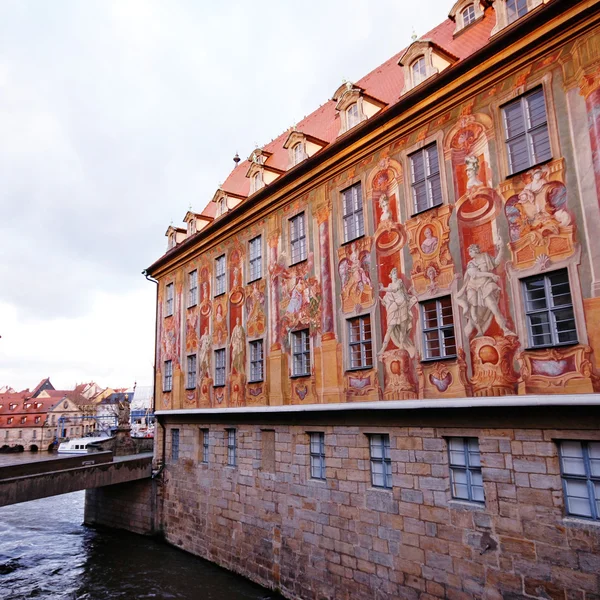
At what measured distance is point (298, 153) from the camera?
534 inches

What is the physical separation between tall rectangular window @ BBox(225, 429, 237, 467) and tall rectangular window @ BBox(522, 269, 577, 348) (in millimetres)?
9569

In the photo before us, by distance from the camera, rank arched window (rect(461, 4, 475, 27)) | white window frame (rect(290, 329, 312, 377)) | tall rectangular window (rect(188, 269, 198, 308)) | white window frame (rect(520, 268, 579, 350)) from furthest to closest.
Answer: tall rectangular window (rect(188, 269, 198, 308)) → white window frame (rect(290, 329, 312, 377)) → arched window (rect(461, 4, 475, 27)) → white window frame (rect(520, 268, 579, 350))

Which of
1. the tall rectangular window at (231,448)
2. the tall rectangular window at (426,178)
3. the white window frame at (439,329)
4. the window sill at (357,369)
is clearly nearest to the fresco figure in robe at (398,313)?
the white window frame at (439,329)

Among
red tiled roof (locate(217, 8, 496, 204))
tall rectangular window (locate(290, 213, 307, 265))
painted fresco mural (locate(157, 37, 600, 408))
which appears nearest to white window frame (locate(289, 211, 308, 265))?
tall rectangular window (locate(290, 213, 307, 265))

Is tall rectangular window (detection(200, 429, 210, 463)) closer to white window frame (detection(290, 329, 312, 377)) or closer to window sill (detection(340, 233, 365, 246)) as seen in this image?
white window frame (detection(290, 329, 312, 377))

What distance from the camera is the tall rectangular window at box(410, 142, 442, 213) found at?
9953mm

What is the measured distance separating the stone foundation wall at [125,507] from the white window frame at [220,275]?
773cm

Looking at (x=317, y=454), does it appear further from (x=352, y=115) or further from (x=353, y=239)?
(x=352, y=115)

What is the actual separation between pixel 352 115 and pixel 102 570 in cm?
1481

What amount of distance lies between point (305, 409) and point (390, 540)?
11.0 ft

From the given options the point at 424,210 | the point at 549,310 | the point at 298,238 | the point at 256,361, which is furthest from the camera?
the point at 256,361

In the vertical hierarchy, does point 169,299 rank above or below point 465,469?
above

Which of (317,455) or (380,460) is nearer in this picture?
(380,460)

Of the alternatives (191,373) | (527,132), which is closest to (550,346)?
(527,132)
